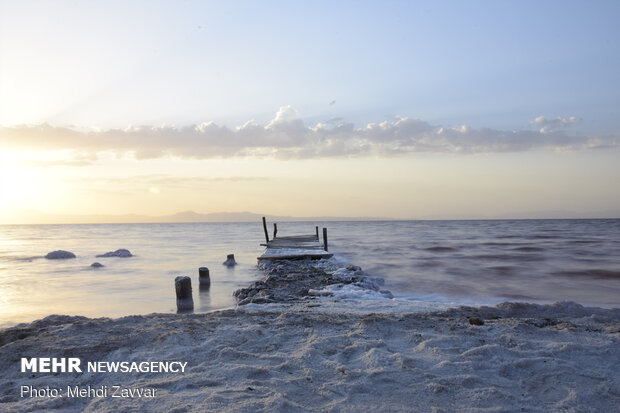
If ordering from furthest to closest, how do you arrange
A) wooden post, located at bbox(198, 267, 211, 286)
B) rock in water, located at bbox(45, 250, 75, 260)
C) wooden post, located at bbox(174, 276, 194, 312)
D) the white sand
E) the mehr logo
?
rock in water, located at bbox(45, 250, 75, 260) → wooden post, located at bbox(198, 267, 211, 286) → wooden post, located at bbox(174, 276, 194, 312) → the mehr logo → the white sand

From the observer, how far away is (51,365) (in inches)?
181

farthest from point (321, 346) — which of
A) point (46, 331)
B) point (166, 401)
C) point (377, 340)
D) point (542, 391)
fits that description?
point (46, 331)

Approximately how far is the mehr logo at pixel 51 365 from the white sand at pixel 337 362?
0.10 meters

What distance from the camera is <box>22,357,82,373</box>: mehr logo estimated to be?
4.48 metres

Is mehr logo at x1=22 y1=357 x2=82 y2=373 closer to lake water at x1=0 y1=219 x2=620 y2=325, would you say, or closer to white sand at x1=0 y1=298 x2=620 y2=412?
white sand at x1=0 y1=298 x2=620 y2=412

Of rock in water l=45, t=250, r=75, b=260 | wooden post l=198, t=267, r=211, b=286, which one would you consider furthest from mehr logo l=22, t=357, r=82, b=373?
rock in water l=45, t=250, r=75, b=260

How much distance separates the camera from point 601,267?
18234 mm

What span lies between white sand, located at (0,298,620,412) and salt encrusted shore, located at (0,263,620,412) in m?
0.02

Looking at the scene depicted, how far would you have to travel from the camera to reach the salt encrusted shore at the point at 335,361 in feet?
11.7

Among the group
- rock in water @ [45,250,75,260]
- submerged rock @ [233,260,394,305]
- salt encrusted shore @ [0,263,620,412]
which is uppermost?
salt encrusted shore @ [0,263,620,412]

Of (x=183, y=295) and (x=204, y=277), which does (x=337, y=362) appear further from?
(x=204, y=277)

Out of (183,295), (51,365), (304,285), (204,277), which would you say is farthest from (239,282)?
(51,365)

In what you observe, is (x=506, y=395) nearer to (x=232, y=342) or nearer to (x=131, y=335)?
(x=232, y=342)

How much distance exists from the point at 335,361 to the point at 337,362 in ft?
0.13
